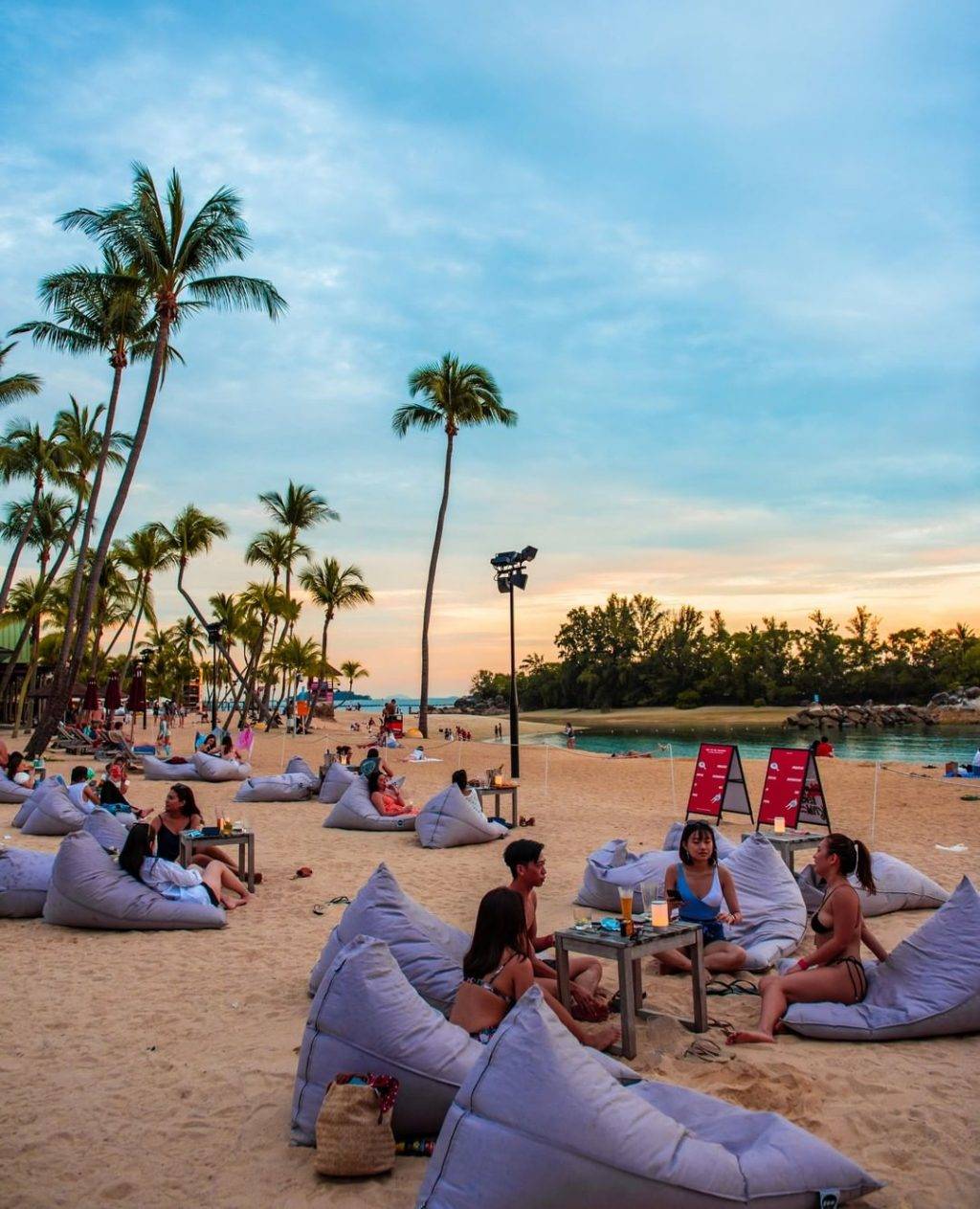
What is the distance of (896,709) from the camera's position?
6419cm

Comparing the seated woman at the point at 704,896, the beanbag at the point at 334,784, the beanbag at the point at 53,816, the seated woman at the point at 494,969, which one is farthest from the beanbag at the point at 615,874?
the beanbag at the point at 334,784

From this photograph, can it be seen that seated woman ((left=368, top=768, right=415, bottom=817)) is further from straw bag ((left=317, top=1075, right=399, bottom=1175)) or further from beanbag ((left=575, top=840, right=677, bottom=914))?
straw bag ((left=317, top=1075, right=399, bottom=1175))

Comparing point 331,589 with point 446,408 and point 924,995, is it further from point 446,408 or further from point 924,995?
point 924,995

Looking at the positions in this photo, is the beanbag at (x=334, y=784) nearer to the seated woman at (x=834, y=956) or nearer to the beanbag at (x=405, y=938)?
the beanbag at (x=405, y=938)

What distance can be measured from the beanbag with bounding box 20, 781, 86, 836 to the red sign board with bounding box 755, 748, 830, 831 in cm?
850

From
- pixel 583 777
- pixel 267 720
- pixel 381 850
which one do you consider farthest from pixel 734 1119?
pixel 267 720

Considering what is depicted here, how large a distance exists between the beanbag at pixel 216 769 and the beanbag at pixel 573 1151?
15711mm

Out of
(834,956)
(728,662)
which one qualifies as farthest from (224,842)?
(728,662)

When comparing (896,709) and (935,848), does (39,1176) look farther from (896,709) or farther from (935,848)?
(896,709)

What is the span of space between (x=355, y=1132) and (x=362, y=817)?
8.39 metres

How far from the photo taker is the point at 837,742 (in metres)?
45.8

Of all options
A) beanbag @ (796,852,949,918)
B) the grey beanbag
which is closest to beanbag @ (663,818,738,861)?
beanbag @ (796,852,949,918)

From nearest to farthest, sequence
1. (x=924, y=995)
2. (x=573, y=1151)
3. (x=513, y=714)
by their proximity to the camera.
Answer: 1. (x=573, y=1151)
2. (x=924, y=995)
3. (x=513, y=714)

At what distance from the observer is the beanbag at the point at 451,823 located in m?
10.2
